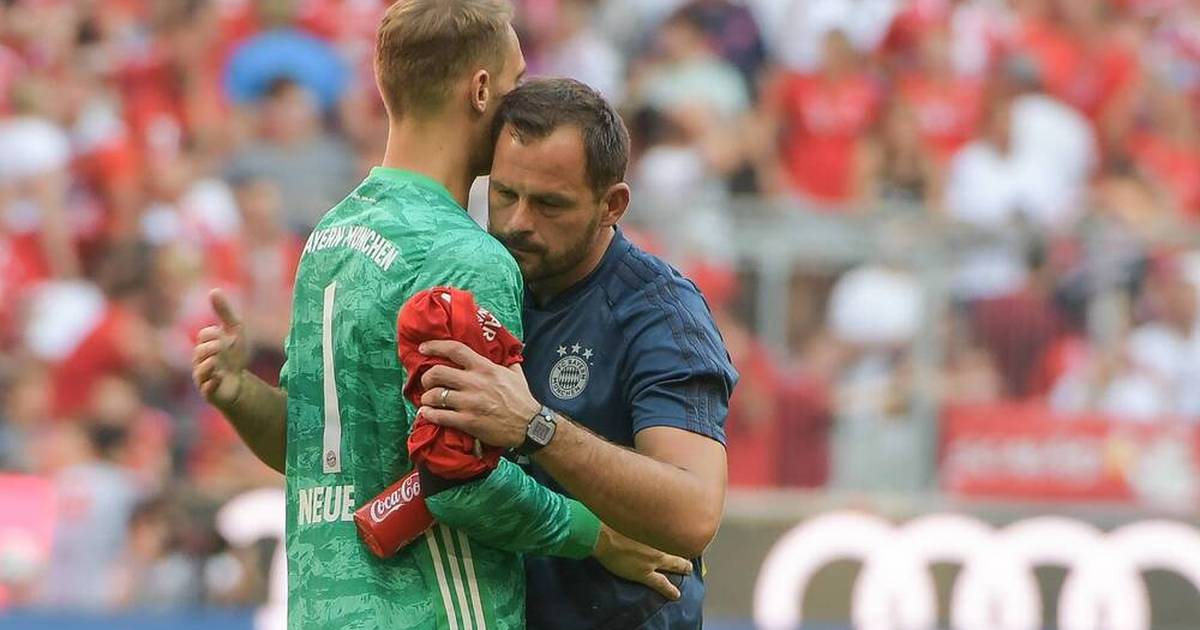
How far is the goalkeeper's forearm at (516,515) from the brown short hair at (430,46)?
77 centimetres

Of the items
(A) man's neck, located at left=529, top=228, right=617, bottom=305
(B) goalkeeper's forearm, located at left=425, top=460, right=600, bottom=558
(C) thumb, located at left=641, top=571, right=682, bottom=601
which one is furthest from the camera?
(A) man's neck, located at left=529, top=228, right=617, bottom=305

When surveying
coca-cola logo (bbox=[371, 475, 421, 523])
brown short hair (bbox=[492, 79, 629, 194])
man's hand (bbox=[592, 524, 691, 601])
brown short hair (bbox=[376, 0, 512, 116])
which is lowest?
man's hand (bbox=[592, 524, 691, 601])

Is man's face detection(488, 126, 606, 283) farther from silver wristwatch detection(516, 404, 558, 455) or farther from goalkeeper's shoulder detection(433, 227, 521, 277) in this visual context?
silver wristwatch detection(516, 404, 558, 455)

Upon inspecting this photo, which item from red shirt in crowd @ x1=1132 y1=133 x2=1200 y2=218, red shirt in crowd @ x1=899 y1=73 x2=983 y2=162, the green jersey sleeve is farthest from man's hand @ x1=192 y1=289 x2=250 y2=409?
red shirt in crowd @ x1=1132 y1=133 x2=1200 y2=218

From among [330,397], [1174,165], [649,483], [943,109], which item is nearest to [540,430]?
[649,483]

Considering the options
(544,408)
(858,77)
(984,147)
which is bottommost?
(544,408)

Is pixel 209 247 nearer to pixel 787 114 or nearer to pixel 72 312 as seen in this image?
pixel 72 312

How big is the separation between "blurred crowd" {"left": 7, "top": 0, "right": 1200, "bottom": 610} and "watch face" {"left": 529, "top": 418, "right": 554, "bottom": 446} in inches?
246

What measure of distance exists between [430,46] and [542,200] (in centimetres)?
38

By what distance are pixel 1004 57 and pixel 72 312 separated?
235 inches

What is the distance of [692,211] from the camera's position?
10195 mm

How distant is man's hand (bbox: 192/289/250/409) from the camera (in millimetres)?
4324

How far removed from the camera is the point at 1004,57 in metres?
12.9

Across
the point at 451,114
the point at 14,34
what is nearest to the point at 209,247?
the point at 14,34
